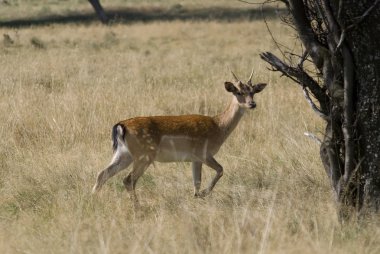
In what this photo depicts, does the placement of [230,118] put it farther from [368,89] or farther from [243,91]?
[368,89]

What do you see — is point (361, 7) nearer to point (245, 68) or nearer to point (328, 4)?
point (328, 4)

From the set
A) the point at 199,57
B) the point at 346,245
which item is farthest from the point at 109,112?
the point at 199,57

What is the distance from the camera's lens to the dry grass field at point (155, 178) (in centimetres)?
528

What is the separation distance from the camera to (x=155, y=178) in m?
7.77

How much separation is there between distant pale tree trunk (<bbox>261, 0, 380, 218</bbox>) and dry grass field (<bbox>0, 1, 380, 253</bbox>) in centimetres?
32

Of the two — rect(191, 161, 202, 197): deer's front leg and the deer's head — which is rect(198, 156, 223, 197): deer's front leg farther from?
the deer's head

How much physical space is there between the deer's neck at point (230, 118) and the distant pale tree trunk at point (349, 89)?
76.6 inches

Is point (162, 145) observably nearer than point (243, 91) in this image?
Yes

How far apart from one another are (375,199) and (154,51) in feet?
60.3

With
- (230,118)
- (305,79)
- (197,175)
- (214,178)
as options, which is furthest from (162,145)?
(305,79)

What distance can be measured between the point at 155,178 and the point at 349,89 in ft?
8.38

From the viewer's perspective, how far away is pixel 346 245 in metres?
5.17

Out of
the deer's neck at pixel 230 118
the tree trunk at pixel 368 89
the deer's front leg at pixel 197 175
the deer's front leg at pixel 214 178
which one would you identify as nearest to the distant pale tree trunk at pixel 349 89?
the tree trunk at pixel 368 89

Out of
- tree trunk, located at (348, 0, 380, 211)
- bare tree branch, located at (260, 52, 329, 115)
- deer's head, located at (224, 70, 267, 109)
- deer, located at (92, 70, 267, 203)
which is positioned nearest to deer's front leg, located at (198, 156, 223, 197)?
deer, located at (92, 70, 267, 203)
